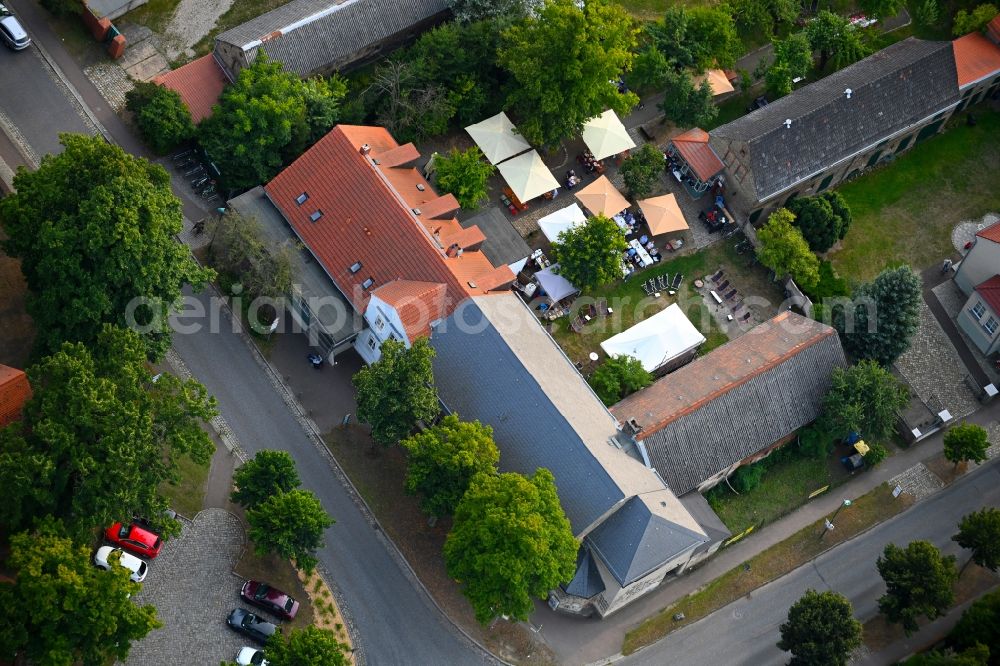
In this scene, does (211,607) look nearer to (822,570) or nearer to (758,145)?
(822,570)

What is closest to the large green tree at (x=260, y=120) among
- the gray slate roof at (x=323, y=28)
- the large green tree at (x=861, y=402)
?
the gray slate roof at (x=323, y=28)

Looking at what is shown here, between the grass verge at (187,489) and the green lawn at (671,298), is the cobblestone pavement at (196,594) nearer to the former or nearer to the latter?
the grass verge at (187,489)

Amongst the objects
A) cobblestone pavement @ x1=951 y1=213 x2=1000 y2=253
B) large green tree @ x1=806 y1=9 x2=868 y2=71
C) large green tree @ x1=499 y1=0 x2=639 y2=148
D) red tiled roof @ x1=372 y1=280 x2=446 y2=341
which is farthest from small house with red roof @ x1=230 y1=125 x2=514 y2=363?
cobblestone pavement @ x1=951 y1=213 x2=1000 y2=253

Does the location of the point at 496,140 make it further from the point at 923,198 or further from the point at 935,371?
the point at 935,371

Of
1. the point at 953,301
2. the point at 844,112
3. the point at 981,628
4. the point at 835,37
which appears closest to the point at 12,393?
the point at 981,628

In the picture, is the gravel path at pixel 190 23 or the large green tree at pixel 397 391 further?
the gravel path at pixel 190 23
